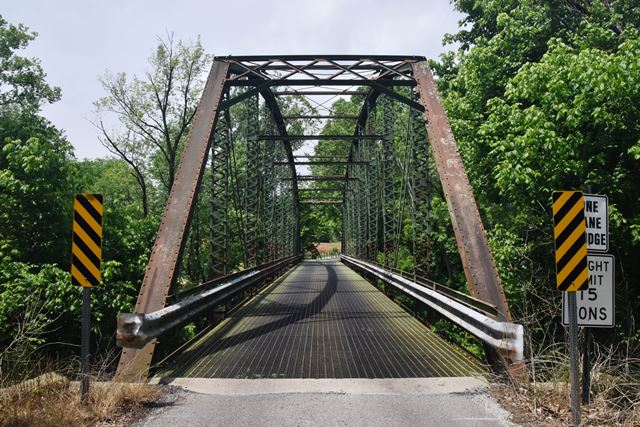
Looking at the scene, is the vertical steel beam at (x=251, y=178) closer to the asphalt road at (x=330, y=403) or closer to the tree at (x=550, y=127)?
the tree at (x=550, y=127)

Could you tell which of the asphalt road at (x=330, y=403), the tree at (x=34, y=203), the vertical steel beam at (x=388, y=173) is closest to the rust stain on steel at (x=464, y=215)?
the asphalt road at (x=330, y=403)

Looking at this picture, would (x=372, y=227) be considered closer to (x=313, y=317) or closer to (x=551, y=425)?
(x=313, y=317)

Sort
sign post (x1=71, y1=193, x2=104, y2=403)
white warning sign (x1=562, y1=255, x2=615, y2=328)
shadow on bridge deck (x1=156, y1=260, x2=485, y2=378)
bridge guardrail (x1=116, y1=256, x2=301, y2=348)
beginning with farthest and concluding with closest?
shadow on bridge deck (x1=156, y1=260, x2=485, y2=378) < bridge guardrail (x1=116, y1=256, x2=301, y2=348) < sign post (x1=71, y1=193, x2=104, y2=403) < white warning sign (x1=562, y1=255, x2=615, y2=328)

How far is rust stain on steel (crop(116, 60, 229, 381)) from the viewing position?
6238 mm

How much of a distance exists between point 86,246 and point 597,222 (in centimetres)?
536

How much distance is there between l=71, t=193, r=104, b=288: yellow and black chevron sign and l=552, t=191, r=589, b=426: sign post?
4679 millimetres

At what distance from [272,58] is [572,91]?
690 centimetres

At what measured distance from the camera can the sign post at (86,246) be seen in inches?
212

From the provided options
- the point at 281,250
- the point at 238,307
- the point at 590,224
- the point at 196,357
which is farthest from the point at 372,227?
the point at 590,224

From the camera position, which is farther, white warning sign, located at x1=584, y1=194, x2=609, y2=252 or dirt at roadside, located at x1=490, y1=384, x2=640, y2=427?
white warning sign, located at x1=584, y1=194, x2=609, y2=252

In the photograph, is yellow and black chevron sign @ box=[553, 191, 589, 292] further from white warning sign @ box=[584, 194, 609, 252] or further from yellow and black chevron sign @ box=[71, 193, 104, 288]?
yellow and black chevron sign @ box=[71, 193, 104, 288]

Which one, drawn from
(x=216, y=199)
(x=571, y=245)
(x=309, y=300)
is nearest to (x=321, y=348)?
(x=571, y=245)

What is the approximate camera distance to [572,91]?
436 inches

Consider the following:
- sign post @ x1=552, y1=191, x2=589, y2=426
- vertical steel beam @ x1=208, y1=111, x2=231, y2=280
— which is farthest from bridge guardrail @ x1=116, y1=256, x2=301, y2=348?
sign post @ x1=552, y1=191, x2=589, y2=426
